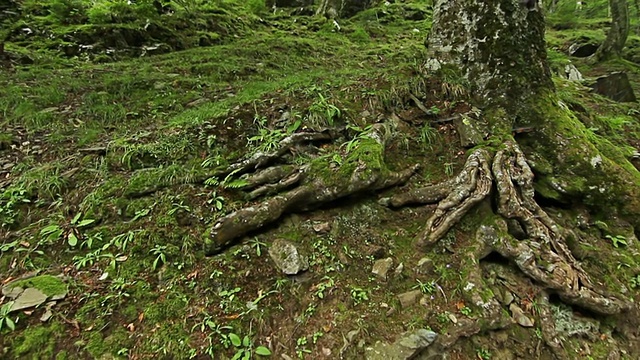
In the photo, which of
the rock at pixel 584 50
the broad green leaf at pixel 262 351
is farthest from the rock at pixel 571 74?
the broad green leaf at pixel 262 351

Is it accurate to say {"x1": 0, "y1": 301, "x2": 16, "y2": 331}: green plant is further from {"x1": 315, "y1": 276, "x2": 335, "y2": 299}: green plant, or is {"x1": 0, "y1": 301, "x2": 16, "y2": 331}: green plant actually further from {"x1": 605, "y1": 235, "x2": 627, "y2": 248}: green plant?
{"x1": 605, "y1": 235, "x2": 627, "y2": 248}: green plant

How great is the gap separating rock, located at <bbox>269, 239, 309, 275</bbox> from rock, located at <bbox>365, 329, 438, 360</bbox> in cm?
91

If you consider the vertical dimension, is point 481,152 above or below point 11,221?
above

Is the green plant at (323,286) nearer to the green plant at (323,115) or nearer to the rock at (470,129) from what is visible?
the green plant at (323,115)

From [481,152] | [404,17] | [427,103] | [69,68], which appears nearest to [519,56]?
[427,103]

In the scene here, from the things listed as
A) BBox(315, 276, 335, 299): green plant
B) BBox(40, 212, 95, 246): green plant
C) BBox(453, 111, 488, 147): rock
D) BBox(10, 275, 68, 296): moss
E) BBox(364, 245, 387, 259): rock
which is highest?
BBox(453, 111, 488, 147): rock

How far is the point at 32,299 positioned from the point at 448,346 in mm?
3365

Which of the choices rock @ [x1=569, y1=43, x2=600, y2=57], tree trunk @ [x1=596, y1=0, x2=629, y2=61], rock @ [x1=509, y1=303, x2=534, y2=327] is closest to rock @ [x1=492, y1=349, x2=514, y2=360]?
rock @ [x1=509, y1=303, x2=534, y2=327]

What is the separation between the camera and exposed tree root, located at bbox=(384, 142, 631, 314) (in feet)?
10.5

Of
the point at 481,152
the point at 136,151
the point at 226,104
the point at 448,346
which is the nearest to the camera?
the point at 448,346

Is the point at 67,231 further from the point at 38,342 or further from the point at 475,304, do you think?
the point at 475,304

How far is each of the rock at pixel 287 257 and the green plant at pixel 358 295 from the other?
47cm

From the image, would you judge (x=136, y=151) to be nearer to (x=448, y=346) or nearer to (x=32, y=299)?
(x=32, y=299)

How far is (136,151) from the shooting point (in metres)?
4.34
